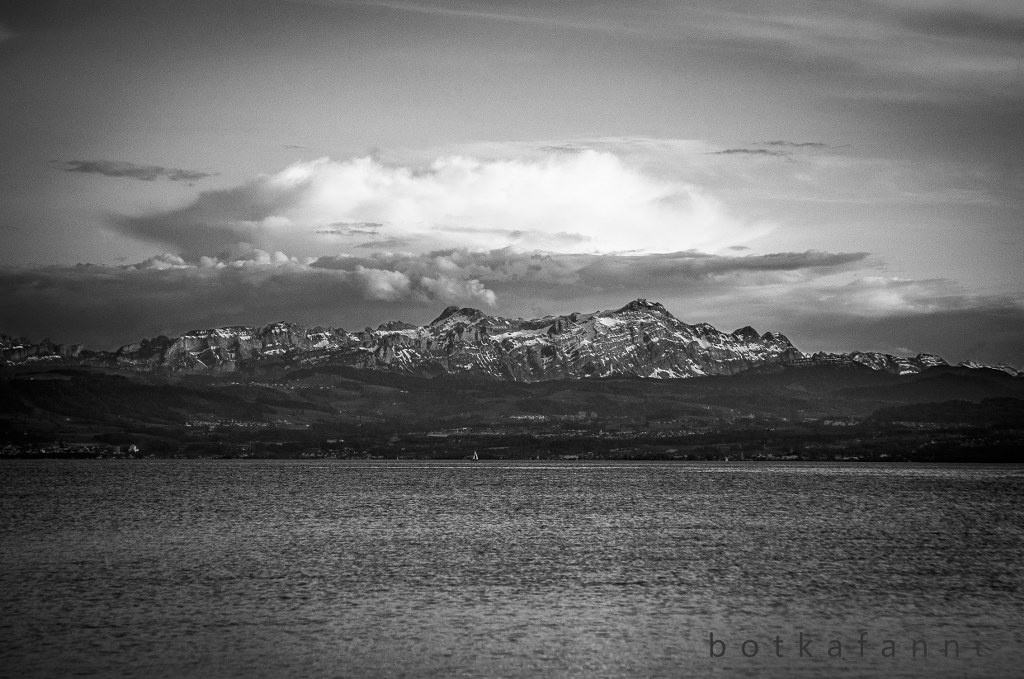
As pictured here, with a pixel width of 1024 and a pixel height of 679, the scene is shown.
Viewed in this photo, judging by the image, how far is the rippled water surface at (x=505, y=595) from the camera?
48500mm

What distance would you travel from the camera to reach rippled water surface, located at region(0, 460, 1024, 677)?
4850 cm

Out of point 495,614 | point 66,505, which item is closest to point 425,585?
point 495,614

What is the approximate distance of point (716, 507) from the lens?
152 metres

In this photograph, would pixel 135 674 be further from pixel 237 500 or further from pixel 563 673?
pixel 237 500

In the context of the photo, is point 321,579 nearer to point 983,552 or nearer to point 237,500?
point 983,552

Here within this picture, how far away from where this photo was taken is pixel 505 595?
67125mm

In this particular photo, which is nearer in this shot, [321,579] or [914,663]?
[914,663]

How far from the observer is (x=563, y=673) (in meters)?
46.0

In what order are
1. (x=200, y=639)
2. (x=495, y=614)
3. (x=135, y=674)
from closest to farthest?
1. (x=135, y=674)
2. (x=200, y=639)
3. (x=495, y=614)

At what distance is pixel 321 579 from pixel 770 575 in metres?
30.9

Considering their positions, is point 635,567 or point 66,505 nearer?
point 635,567

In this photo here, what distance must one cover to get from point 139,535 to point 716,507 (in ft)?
257

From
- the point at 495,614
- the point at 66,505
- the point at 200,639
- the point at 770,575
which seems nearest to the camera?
the point at 200,639

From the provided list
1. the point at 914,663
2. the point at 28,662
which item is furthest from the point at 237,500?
the point at 914,663
